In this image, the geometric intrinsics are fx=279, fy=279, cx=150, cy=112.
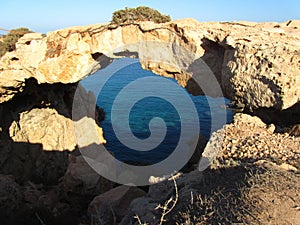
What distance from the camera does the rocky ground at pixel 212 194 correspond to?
3500 mm

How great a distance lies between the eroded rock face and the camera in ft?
19.7

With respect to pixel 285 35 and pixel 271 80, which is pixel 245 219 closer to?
pixel 271 80

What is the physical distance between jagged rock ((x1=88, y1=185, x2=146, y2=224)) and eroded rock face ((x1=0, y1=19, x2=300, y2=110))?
3443 millimetres

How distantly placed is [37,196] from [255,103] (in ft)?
26.3

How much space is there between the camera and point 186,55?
7527 millimetres

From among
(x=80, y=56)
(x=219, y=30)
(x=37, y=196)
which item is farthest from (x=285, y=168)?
(x=37, y=196)

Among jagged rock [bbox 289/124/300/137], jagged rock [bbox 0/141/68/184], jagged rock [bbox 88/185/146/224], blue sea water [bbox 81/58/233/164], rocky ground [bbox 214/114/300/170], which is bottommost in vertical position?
blue sea water [bbox 81/58/233/164]

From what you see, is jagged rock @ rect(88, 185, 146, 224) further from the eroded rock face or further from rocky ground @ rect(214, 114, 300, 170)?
the eroded rock face

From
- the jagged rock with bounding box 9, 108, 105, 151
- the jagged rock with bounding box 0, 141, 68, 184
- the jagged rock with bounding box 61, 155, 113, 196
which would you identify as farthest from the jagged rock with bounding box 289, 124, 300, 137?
the jagged rock with bounding box 0, 141, 68, 184

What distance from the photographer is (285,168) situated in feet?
14.8

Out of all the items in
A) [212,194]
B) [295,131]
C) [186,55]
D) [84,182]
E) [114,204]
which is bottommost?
[84,182]

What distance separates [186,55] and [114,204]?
4372 millimetres

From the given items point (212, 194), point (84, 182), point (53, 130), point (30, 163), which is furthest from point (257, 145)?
point (30, 163)

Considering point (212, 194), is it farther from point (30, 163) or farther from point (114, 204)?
point (30, 163)
